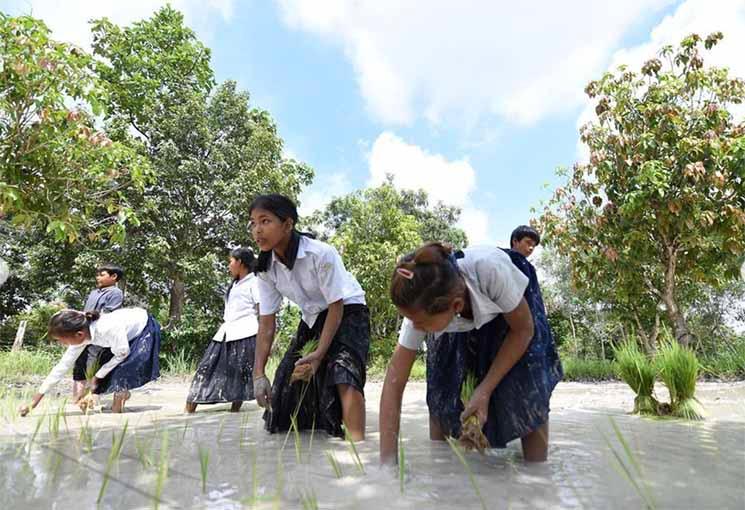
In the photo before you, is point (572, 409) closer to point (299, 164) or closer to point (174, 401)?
point (174, 401)

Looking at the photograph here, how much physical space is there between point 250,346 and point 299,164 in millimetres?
12249

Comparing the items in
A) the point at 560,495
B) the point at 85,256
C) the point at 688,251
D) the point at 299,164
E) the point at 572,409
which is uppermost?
the point at 299,164

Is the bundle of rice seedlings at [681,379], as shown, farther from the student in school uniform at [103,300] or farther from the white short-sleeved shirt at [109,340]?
the student in school uniform at [103,300]

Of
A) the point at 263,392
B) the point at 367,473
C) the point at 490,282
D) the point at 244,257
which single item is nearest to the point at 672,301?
the point at 244,257

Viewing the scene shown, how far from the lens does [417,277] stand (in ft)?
6.81

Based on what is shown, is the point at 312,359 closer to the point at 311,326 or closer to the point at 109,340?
the point at 311,326

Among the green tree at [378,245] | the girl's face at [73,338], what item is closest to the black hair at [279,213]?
the girl's face at [73,338]

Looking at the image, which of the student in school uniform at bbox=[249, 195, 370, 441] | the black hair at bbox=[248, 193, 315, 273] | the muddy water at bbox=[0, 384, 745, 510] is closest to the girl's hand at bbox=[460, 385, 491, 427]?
the muddy water at bbox=[0, 384, 745, 510]

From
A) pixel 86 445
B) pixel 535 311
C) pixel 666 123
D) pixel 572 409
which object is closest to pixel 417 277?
pixel 535 311

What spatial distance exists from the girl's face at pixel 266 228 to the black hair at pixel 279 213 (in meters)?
0.03

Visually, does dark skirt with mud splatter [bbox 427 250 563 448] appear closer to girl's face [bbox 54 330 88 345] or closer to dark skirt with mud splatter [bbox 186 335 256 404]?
dark skirt with mud splatter [bbox 186 335 256 404]

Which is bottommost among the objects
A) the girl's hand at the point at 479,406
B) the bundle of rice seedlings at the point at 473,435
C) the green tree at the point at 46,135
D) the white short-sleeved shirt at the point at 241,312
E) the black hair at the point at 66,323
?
the bundle of rice seedlings at the point at 473,435

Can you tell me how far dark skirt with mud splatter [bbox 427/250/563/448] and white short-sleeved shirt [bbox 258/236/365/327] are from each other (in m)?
0.63

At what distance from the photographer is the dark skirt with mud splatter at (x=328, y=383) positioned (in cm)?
327
